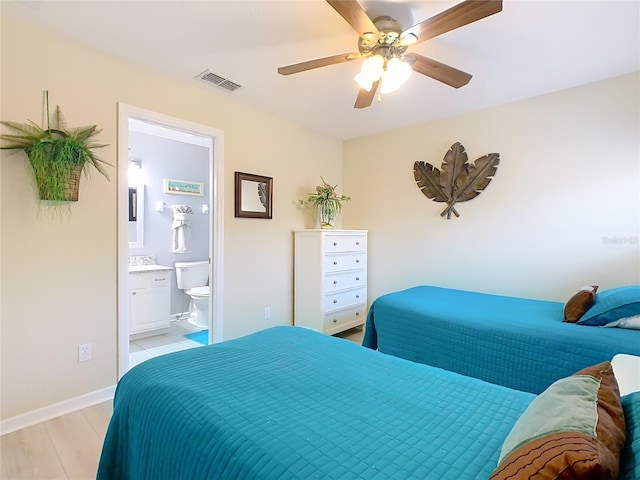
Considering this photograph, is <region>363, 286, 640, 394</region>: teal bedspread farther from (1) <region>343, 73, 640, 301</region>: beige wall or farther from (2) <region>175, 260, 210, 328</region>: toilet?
(2) <region>175, 260, 210, 328</region>: toilet

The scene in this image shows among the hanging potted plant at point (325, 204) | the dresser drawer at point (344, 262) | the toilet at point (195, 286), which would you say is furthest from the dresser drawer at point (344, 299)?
the toilet at point (195, 286)

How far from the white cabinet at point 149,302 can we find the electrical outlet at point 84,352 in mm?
1262

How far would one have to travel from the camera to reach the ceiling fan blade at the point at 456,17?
1.37 meters

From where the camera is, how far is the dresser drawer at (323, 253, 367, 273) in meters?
3.43

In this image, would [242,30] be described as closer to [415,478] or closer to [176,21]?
[176,21]

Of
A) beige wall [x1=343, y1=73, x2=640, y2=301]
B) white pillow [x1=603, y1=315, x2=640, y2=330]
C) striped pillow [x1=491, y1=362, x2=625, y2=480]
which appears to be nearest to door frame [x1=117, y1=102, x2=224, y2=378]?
beige wall [x1=343, y1=73, x2=640, y2=301]

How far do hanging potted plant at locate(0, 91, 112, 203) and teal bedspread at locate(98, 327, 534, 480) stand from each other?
1.41 metres

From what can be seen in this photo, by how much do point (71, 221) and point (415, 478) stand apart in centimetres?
248

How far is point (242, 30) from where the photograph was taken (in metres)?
1.99

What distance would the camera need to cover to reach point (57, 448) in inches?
71.0

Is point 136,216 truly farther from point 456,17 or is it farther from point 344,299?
Answer: point 456,17

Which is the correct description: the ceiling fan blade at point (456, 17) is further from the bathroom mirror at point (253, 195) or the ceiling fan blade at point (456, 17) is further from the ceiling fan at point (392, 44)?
the bathroom mirror at point (253, 195)

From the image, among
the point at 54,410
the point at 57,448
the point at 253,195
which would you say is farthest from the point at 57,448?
the point at 253,195

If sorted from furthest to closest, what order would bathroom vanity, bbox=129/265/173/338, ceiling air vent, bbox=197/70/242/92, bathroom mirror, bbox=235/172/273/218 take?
1. bathroom vanity, bbox=129/265/173/338
2. bathroom mirror, bbox=235/172/273/218
3. ceiling air vent, bbox=197/70/242/92
